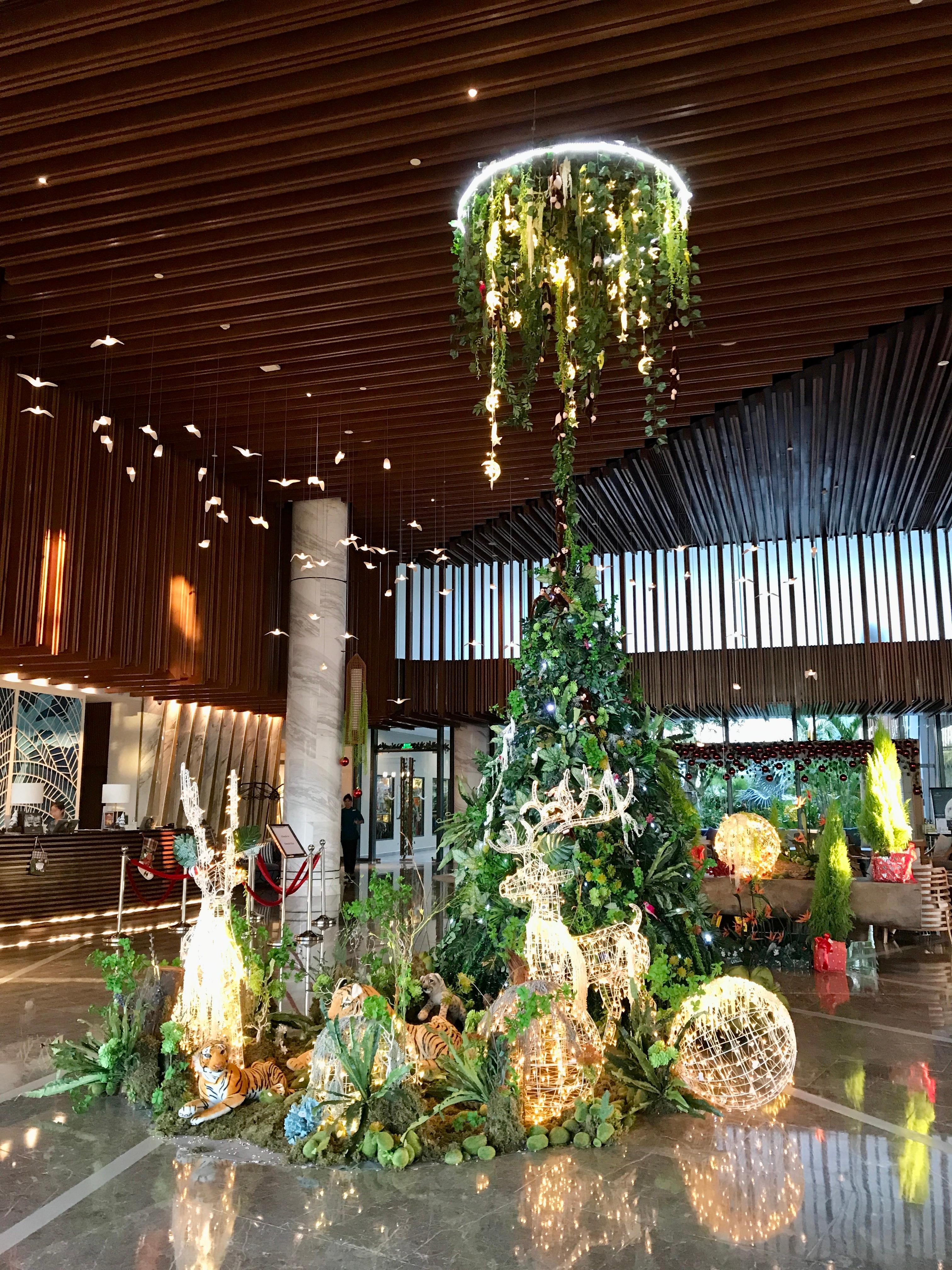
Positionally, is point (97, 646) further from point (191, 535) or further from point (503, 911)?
point (503, 911)

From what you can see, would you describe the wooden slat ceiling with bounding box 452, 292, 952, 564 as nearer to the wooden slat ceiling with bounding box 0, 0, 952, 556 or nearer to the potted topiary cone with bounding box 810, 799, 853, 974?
the wooden slat ceiling with bounding box 0, 0, 952, 556

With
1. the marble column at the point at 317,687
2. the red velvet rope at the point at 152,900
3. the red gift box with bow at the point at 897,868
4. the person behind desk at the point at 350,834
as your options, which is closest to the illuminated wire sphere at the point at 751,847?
the red gift box with bow at the point at 897,868

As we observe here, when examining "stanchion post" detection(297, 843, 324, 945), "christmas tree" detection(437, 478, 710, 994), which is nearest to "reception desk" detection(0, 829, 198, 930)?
"stanchion post" detection(297, 843, 324, 945)

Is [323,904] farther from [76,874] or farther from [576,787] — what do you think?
[576,787]

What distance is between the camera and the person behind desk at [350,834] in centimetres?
1586

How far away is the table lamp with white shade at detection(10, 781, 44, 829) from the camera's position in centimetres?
1153

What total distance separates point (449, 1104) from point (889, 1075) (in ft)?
8.16

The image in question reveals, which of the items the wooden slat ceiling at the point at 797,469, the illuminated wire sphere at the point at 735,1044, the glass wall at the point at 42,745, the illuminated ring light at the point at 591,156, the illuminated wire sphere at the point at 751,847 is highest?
the wooden slat ceiling at the point at 797,469

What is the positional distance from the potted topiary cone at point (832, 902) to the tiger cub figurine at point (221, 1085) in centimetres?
554

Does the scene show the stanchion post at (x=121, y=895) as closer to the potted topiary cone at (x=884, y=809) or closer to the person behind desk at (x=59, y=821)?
the person behind desk at (x=59, y=821)

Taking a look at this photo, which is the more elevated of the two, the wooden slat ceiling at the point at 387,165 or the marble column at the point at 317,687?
the wooden slat ceiling at the point at 387,165

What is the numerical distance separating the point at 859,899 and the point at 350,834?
29.6 ft

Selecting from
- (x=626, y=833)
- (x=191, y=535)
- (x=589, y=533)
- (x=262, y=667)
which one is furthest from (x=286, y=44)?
(x=589, y=533)

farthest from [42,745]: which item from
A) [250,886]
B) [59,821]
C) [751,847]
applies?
[751,847]
